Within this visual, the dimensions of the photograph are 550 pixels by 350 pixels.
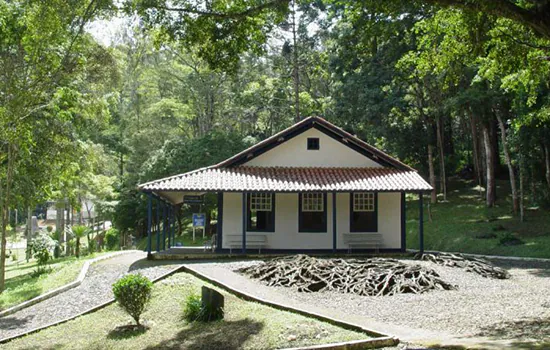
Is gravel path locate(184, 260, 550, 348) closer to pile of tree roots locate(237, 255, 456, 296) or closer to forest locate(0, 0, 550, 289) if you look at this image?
pile of tree roots locate(237, 255, 456, 296)

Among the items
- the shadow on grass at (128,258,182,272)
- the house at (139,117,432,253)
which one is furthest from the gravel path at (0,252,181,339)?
the house at (139,117,432,253)

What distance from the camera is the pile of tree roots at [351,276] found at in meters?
14.1

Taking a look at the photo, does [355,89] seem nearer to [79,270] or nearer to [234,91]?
[234,91]

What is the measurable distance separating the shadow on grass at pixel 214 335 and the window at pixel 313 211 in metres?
10.9

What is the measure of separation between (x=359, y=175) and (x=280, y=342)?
1304cm

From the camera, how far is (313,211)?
72.8 feet

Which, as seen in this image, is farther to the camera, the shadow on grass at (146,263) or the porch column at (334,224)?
the porch column at (334,224)

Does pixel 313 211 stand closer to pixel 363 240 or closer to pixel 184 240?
pixel 363 240

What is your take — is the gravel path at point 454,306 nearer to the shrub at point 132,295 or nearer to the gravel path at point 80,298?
the gravel path at point 80,298

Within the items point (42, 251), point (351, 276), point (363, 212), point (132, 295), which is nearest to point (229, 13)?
point (132, 295)

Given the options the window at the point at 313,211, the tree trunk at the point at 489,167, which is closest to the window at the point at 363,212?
the window at the point at 313,211

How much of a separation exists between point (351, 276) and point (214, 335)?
5253 millimetres

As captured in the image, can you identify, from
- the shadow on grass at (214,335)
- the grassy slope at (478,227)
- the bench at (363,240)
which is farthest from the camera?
the grassy slope at (478,227)

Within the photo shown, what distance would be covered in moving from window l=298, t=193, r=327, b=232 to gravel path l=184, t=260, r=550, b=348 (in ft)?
19.2
